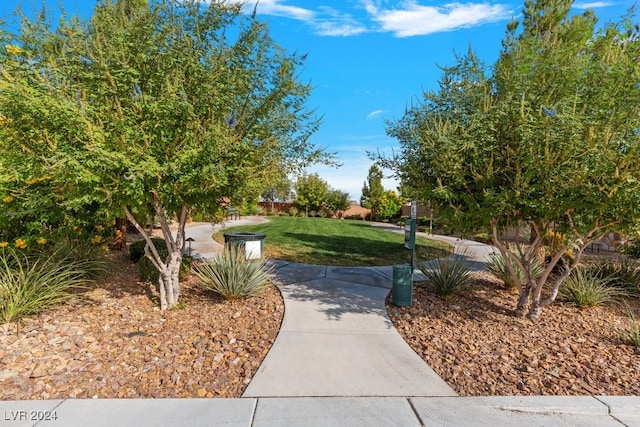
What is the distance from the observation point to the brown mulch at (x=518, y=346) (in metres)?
3.49

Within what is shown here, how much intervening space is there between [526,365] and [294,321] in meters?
2.87

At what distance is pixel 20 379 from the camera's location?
3285 millimetres

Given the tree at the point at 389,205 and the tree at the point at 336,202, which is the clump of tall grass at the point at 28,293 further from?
the tree at the point at 336,202

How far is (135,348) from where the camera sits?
399cm

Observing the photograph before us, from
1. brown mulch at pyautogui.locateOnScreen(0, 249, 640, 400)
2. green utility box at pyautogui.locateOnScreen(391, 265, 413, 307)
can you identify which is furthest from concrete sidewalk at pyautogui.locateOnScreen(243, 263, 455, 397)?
green utility box at pyautogui.locateOnScreen(391, 265, 413, 307)

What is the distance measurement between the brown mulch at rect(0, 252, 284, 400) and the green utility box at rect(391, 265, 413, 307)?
192 centimetres

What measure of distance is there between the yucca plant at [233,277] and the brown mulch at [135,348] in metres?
0.17

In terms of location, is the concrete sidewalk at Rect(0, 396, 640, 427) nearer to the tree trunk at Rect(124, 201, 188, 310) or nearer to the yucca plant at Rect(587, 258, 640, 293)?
the tree trunk at Rect(124, 201, 188, 310)

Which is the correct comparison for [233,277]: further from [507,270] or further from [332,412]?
[507,270]

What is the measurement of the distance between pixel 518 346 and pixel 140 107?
17.6 ft

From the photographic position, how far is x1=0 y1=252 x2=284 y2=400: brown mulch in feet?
10.6

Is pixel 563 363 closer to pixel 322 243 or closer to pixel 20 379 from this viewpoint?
pixel 20 379

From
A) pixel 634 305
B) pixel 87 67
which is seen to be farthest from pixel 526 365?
pixel 87 67

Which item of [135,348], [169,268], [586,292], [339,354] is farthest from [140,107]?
[586,292]
